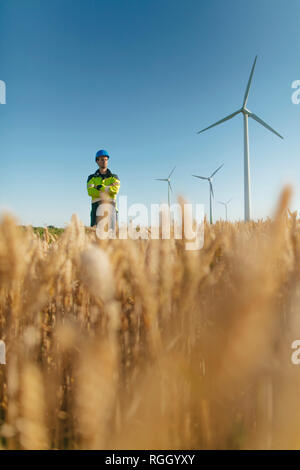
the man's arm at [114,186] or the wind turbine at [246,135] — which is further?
the wind turbine at [246,135]

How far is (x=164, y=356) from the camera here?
0.30 meters

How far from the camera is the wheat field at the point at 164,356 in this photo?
245 mm

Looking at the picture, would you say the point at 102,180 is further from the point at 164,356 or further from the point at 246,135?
the point at 246,135

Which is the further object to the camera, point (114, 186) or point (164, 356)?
point (114, 186)

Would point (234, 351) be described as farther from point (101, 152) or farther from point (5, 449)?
point (101, 152)

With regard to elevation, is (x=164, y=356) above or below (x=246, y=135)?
below

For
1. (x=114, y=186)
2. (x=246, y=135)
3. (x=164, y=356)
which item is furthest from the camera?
(x=246, y=135)

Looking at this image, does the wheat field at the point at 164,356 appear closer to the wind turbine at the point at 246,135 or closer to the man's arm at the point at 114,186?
the man's arm at the point at 114,186

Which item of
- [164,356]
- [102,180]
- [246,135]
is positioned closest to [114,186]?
[102,180]

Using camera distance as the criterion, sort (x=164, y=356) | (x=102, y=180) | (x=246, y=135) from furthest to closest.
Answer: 1. (x=246, y=135)
2. (x=102, y=180)
3. (x=164, y=356)

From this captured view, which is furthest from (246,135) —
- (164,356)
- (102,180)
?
(164,356)

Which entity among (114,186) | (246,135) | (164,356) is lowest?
(164,356)

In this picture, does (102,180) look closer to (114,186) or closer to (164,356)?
(114,186)

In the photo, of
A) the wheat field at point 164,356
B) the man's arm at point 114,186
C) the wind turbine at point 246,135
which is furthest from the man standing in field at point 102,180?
the wind turbine at point 246,135
